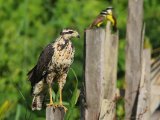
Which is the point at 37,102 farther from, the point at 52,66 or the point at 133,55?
the point at 133,55

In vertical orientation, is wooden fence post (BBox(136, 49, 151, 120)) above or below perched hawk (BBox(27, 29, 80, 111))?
below

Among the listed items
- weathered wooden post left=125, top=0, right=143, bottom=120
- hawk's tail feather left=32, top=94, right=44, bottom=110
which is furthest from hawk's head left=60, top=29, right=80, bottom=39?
weathered wooden post left=125, top=0, right=143, bottom=120

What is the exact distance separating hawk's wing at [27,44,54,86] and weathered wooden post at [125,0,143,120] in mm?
997

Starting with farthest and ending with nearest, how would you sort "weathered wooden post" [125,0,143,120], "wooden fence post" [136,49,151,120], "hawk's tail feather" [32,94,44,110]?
"weathered wooden post" [125,0,143,120] < "wooden fence post" [136,49,151,120] < "hawk's tail feather" [32,94,44,110]

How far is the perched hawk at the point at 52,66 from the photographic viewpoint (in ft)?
18.1

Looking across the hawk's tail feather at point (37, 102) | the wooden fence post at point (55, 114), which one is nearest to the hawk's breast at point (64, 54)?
the hawk's tail feather at point (37, 102)

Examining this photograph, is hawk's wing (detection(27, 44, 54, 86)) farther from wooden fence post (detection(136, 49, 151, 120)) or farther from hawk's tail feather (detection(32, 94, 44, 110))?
wooden fence post (detection(136, 49, 151, 120))

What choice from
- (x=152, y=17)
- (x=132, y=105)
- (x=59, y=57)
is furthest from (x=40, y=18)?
(x=59, y=57)

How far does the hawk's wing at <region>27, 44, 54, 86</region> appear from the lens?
559 centimetres

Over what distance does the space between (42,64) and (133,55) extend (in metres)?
1.17

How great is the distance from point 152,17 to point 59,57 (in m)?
5.10

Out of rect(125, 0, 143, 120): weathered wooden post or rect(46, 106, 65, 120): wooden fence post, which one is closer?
rect(46, 106, 65, 120): wooden fence post

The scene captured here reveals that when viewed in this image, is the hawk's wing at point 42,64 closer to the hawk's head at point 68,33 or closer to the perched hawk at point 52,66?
the perched hawk at point 52,66

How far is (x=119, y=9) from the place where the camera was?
10898 millimetres
